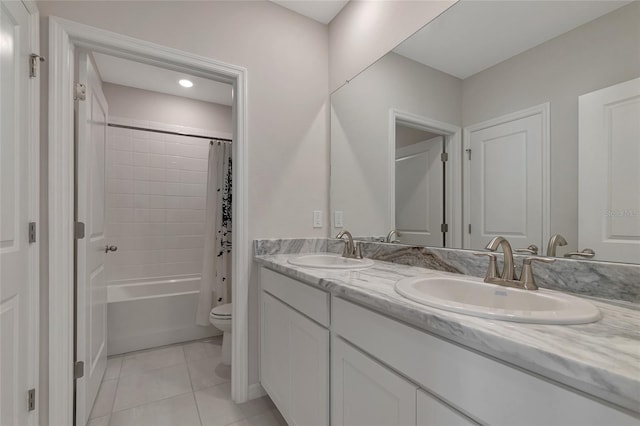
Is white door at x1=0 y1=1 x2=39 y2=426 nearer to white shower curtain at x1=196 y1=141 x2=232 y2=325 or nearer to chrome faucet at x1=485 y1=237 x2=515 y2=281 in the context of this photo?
white shower curtain at x1=196 y1=141 x2=232 y2=325

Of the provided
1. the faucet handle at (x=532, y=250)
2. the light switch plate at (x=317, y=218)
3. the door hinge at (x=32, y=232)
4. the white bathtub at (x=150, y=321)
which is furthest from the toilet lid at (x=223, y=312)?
the faucet handle at (x=532, y=250)

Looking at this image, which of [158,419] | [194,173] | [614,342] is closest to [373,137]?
[614,342]

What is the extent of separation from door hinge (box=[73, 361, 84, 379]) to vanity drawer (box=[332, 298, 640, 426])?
59.0 inches

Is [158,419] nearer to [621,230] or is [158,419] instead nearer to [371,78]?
[621,230]

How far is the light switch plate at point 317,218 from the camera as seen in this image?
2.01m

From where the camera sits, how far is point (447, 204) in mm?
1330

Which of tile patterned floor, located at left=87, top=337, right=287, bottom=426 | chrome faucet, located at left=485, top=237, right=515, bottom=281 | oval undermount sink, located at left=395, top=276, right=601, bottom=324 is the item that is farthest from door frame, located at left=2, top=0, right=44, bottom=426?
chrome faucet, located at left=485, top=237, right=515, bottom=281

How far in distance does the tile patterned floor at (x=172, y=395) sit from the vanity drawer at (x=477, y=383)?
Answer: 3.70 feet

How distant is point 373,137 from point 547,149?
0.94 meters

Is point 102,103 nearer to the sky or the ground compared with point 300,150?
nearer to the sky

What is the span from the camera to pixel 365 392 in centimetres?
89

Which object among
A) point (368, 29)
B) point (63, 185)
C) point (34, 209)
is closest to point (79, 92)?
point (63, 185)

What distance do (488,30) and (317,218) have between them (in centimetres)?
137

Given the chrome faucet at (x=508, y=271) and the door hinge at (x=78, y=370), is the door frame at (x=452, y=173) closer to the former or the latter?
the chrome faucet at (x=508, y=271)
